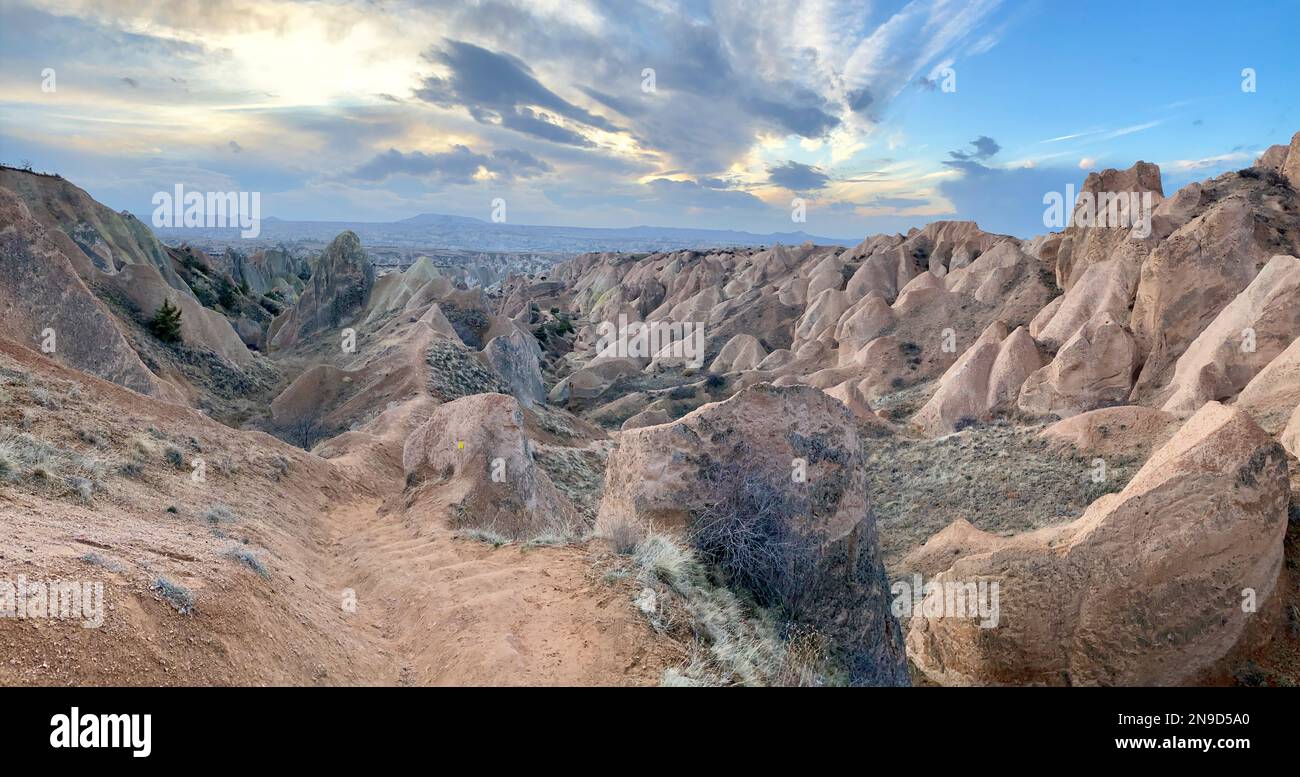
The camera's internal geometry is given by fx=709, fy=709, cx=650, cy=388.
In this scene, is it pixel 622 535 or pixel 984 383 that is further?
pixel 984 383

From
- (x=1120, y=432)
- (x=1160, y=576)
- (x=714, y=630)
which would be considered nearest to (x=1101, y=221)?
(x=1120, y=432)

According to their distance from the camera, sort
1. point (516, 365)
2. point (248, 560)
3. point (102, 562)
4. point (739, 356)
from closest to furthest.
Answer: point (102, 562) < point (248, 560) < point (516, 365) < point (739, 356)

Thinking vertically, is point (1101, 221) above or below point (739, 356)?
above

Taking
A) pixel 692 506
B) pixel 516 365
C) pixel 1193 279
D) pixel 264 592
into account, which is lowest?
pixel 264 592

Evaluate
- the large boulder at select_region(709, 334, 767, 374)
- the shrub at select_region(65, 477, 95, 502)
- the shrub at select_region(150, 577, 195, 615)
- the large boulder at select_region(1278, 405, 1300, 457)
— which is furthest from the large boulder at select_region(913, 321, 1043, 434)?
the shrub at select_region(150, 577, 195, 615)

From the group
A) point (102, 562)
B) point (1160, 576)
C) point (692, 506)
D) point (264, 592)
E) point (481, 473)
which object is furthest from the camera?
point (481, 473)

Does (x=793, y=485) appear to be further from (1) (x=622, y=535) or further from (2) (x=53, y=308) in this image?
(2) (x=53, y=308)

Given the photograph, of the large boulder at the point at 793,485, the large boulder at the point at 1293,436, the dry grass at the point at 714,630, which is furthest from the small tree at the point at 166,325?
the large boulder at the point at 1293,436
